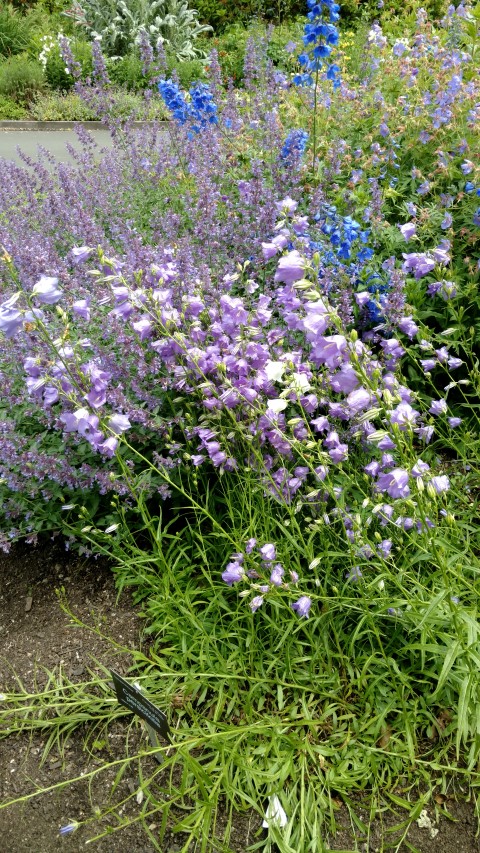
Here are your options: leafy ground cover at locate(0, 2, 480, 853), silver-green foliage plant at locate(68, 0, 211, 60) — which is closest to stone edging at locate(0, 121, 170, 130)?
silver-green foliage plant at locate(68, 0, 211, 60)

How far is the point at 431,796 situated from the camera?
83.0 inches

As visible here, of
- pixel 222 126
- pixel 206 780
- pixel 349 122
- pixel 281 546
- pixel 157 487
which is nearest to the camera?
pixel 206 780

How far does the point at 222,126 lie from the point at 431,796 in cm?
420

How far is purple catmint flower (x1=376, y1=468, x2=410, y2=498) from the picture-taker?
1888 millimetres

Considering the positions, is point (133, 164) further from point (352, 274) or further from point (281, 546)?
point (281, 546)

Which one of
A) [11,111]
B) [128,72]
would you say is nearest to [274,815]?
[128,72]

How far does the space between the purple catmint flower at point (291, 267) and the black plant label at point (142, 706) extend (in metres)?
1.24

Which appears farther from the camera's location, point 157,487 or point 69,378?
point 157,487

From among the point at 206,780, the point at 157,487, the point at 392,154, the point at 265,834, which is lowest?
the point at 265,834

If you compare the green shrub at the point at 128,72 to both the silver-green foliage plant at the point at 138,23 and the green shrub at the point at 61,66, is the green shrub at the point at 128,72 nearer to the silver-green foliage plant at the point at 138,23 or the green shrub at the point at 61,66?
the green shrub at the point at 61,66

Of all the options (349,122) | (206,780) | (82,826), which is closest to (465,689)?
(206,780)

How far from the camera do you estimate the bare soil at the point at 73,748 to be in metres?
2.04

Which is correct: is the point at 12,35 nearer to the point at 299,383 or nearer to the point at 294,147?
the point at 294,147

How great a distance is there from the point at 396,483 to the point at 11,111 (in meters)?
11.8
